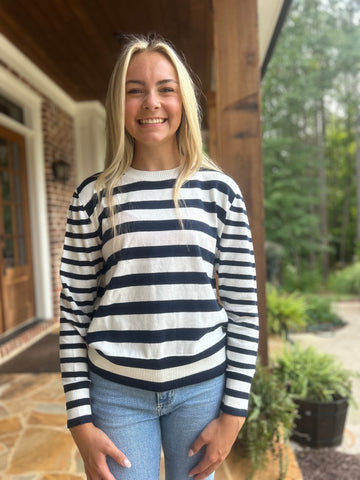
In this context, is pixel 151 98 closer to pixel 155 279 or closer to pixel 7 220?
pixel 155 279

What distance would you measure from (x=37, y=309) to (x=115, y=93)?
14.1 ft

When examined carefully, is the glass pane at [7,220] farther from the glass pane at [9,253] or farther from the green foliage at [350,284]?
the green foliage at [350,284]

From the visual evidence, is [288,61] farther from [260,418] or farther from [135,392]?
[135,392]

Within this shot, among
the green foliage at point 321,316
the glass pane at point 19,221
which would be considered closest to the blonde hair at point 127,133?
the glass pane at point 19,221

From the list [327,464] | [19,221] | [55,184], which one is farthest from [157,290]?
[55,184]

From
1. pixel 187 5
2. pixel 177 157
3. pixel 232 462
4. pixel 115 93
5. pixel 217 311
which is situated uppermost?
pixel 187 5

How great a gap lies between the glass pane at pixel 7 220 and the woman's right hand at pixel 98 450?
3.65 meters

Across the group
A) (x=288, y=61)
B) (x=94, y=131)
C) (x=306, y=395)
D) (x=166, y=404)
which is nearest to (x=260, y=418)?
(x=306, y=395)

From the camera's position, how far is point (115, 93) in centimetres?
101

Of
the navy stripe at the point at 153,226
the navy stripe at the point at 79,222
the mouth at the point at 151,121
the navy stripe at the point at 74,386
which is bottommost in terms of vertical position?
the navy stripe at the point at 74,386

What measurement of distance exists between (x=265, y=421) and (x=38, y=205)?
144 inches

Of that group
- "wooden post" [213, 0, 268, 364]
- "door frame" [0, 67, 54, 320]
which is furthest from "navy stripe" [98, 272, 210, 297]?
"door frame" [0, 67, 54, 320]

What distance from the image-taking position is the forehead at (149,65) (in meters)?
1.00

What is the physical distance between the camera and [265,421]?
2000mm
